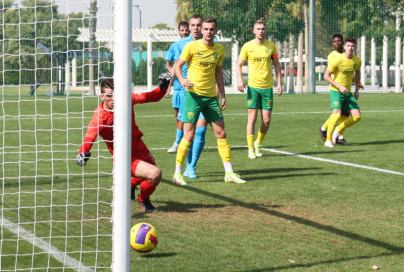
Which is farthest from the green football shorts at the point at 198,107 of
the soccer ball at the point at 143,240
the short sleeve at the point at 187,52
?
the soccer ball at the point at 143,240

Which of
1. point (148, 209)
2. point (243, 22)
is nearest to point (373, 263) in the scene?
point (148, 209)

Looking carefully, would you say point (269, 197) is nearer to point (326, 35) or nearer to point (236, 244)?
point (236, 244)

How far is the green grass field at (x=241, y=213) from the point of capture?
4992mm

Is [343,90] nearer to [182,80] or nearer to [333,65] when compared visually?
[333,65]

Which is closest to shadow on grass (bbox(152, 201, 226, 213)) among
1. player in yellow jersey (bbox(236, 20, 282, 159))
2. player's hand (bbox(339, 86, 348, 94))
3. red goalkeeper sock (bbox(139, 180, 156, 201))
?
red goalkeeper sock (bbox(139, 180, 156, 201))

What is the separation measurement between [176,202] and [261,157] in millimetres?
4003

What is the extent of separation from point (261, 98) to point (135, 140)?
182 inches

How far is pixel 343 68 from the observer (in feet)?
40.4

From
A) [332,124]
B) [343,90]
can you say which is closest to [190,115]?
[343,90]

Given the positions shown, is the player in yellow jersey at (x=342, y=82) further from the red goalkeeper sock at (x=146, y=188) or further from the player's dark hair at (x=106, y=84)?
the player's dark hair at (x=106, y=84)

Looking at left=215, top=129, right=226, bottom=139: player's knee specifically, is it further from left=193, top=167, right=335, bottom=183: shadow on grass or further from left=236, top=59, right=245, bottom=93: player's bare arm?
left=236, top=59, right=245, bottom=93: player's bare arm

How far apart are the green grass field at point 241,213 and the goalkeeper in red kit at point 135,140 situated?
279 mm

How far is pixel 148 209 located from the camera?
6.80m

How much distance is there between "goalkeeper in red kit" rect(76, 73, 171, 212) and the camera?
595cm
